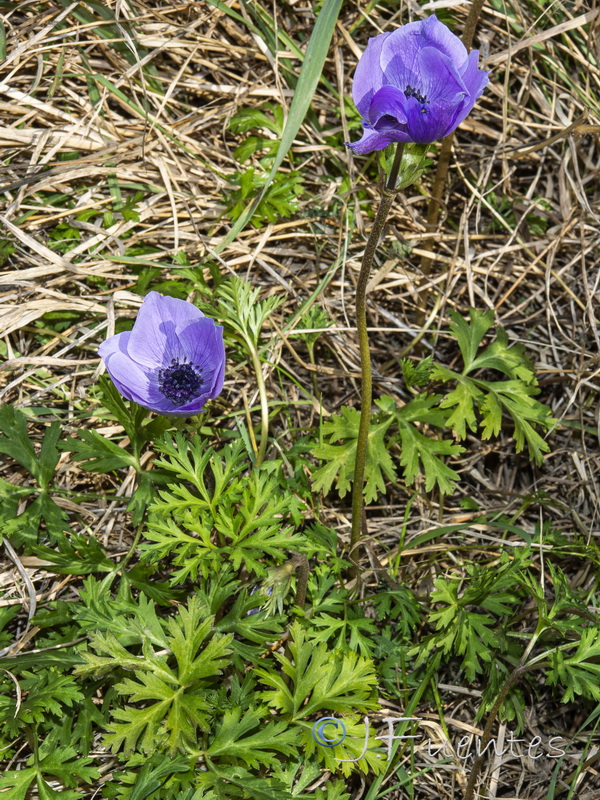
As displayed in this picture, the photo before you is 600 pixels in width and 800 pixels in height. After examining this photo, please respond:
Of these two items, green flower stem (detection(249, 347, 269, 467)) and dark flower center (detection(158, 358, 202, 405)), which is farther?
green flower stem (detection(249, 347, 269, 467))

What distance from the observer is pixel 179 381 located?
2.65 metres

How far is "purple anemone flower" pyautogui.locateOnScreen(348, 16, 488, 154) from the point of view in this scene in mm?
1815

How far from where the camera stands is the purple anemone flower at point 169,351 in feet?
8.43

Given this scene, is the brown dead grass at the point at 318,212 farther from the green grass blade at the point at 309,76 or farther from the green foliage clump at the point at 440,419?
the green grass blade at the point at 309,76

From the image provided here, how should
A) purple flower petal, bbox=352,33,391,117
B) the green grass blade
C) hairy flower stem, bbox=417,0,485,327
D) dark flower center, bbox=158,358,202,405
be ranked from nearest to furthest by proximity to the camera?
→ purple flower petal, bbox=352,33,391,117 → the green grass blade → dark flower center, bbox=158,358,202,405 → hairy flower stem, bbox=417,0,485,327

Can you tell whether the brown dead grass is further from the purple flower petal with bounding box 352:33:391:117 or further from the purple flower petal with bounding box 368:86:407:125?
the purple flower petal with bounding box 368:86:407:125

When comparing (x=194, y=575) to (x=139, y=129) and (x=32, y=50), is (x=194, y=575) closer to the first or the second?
(x=139, y=129)

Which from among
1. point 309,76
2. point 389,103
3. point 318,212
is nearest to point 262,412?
point 318,212

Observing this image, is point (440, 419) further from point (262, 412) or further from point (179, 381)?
point (179, 381)

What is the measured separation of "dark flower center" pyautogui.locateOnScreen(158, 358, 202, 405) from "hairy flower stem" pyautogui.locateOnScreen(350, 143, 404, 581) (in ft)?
1.97

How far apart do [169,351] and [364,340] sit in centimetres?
83

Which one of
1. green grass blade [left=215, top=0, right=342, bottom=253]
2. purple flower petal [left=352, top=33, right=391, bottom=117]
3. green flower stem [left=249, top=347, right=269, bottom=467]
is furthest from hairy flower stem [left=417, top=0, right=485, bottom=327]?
purple flower petal [left=352, top=33, right=391, bottom=117]

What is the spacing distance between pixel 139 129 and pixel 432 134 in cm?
197

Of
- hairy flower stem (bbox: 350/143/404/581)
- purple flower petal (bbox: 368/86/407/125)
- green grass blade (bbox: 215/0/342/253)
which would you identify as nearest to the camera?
purple flower petal (bbox: 368/86/407/125)
